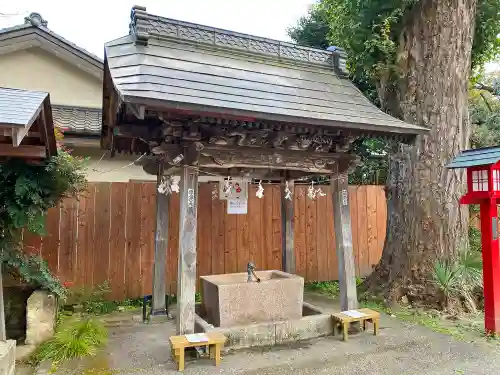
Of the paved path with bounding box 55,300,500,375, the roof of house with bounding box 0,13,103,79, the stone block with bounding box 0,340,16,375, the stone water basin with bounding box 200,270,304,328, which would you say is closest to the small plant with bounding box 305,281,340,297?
the paved path with bounding box 55,300,500,375

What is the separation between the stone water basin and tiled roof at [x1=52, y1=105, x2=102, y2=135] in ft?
14.4

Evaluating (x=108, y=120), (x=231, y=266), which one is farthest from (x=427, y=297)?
(x=108, y=120)

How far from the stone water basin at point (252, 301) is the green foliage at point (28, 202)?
2.02 meters

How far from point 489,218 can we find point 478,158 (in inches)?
31.4

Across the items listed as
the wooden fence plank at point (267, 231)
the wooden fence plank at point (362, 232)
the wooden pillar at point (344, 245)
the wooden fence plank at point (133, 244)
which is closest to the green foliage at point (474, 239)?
the wooden fence plank at point (362, 232)

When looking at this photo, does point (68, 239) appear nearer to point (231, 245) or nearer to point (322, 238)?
point (231, 245)

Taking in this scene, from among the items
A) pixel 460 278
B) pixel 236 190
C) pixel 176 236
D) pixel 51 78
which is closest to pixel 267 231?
pixel 236 190

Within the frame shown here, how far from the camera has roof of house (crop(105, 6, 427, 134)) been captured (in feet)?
13.5

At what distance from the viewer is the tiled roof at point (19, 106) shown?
10.1 feet

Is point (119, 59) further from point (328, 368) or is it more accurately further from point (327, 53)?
point (328, 368)

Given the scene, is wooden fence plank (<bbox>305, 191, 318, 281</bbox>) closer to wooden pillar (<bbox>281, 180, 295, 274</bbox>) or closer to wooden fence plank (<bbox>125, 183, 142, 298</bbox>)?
wooden pillar (<bbox>281, 180, 295, 274</bbox>)

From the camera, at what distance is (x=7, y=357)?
3539mm

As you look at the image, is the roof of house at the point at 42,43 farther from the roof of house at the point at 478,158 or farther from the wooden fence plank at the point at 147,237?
the roof of house at the point at 478,158

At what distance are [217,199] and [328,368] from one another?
402cm
